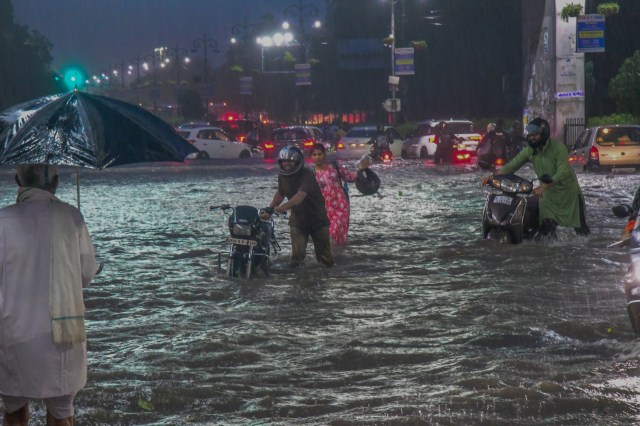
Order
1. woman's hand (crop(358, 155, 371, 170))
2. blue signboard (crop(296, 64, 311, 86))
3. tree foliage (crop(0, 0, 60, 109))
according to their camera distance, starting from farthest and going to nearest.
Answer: blue signboard (crop(296, 64, 311, 86)) < tree foliage (crop(0, 0, 60, 109)) < woman's hand (crop(358, 155, 371, 170))

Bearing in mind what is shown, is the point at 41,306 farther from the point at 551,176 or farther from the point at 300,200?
the point at 551,176

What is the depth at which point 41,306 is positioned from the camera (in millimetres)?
4996

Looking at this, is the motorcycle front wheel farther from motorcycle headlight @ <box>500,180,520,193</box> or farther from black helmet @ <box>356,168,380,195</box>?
black helmet @ <box>356,168,380,195</box>

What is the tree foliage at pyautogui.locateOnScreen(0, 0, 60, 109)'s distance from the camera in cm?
6238

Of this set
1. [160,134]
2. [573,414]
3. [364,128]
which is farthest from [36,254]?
[364,128]

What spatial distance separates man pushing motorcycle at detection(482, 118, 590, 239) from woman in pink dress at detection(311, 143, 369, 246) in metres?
1.65

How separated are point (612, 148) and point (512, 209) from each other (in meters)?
17.6

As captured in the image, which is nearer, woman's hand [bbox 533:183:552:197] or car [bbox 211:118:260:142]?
woman's hand [bbox 533:183:552:197]

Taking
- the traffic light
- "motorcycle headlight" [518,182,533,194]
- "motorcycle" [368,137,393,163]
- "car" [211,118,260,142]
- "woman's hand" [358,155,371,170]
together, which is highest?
the traffic light

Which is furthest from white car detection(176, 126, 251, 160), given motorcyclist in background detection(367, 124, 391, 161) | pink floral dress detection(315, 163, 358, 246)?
pink floral dress detection(315, 163, 358, 246)

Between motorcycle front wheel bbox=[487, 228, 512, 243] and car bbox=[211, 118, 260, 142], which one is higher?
car bbox=[211, 118, 260, 142]

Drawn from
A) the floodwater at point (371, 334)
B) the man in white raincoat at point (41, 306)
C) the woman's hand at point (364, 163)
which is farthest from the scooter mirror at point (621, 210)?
the woman's hand at point (364, 163)

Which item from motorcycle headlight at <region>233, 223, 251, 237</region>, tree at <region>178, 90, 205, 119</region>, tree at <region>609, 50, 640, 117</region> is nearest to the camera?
motorcycle headlight at <region>233, 223, 251, 237</region>

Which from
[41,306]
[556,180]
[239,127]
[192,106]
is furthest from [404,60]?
[41,306]
